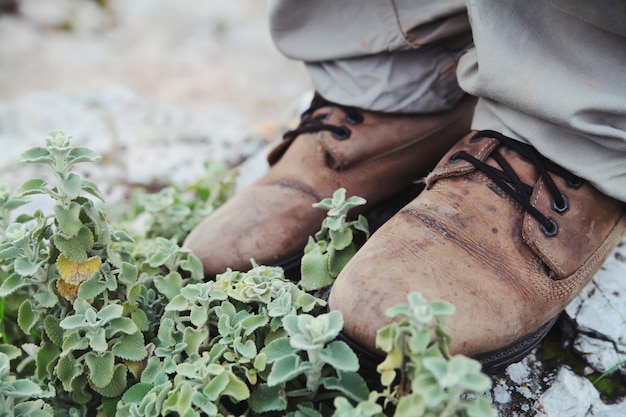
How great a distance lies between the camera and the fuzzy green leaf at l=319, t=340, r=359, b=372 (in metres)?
1.33

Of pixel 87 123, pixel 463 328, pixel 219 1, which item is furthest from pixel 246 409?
pixel 219 1

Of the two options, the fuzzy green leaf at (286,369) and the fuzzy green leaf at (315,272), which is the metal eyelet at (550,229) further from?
the fuzzy green leaf at (286,369)

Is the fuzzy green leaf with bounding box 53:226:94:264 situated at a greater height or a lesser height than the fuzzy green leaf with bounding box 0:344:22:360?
greater

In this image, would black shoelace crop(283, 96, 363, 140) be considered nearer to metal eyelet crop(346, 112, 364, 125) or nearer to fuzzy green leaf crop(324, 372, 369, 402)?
metal eyelet crop(346, 112, 364, 125)

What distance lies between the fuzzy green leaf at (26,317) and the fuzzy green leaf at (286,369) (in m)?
0.77

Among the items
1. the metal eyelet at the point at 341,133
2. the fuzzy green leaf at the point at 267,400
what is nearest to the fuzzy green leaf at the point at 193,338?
the fuzzy green leaf at the point at 267,400

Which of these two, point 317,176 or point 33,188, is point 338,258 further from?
point 33,188

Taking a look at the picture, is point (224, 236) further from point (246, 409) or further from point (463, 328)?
point (463, 328)

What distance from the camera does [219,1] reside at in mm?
7301

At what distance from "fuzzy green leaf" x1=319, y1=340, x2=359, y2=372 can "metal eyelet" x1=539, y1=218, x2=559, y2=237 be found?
0.62 metres

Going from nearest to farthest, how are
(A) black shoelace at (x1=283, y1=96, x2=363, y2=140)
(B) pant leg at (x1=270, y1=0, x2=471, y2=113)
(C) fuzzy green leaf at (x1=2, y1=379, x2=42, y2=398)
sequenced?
1. (C) fuzzy green leaf at (x1=2, y1=379, x2=42, y2=398)
2. (B) pant leg at (x1=270, y1=0, x2=471, y2=113)
3. (A) black shoelace at (x1=283, y1=96, x2=363, y2=140)

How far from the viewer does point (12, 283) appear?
1.67 m

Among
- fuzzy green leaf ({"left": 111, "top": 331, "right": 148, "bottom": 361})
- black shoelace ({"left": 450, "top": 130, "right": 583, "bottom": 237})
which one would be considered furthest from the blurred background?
black shoelace ({"left": 450, "top": 130, "right": 583, "bottom": 237})

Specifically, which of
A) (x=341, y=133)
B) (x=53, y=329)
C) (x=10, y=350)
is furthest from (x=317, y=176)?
(x=10, y=350)
